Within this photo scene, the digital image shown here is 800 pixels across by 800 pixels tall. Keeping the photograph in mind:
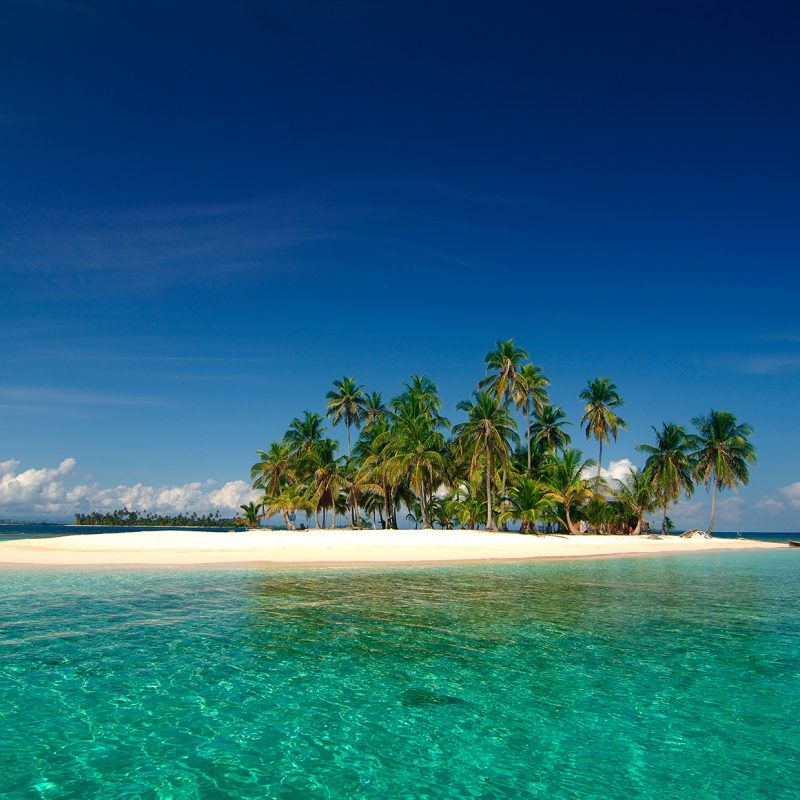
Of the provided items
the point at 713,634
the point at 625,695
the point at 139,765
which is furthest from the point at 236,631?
the point at 713,634

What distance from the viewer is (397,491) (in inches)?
2411

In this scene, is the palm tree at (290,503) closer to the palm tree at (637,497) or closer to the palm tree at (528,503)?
the palm tree at (528,503)

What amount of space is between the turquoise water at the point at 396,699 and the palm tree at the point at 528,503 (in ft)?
110

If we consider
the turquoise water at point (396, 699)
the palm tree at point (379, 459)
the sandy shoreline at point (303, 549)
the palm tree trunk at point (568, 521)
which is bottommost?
the turquoise water at point (396, 699)

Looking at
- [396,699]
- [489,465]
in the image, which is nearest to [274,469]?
[489,465]

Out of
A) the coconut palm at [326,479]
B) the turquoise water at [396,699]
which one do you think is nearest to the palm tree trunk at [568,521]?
the coconut palm at [326,479]

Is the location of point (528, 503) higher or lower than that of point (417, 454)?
lower

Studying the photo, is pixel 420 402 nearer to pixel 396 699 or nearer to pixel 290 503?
pixel 290 503

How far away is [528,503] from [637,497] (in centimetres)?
1652

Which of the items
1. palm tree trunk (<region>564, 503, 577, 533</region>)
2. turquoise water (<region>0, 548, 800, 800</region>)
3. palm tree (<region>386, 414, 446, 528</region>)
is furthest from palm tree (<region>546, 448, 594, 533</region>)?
turquoise water (<region>0, 548, 800, 800</region>)

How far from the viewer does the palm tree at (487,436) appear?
48031mm

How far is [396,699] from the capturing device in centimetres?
848

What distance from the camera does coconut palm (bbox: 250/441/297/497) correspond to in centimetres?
6988

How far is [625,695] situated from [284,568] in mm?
20331
